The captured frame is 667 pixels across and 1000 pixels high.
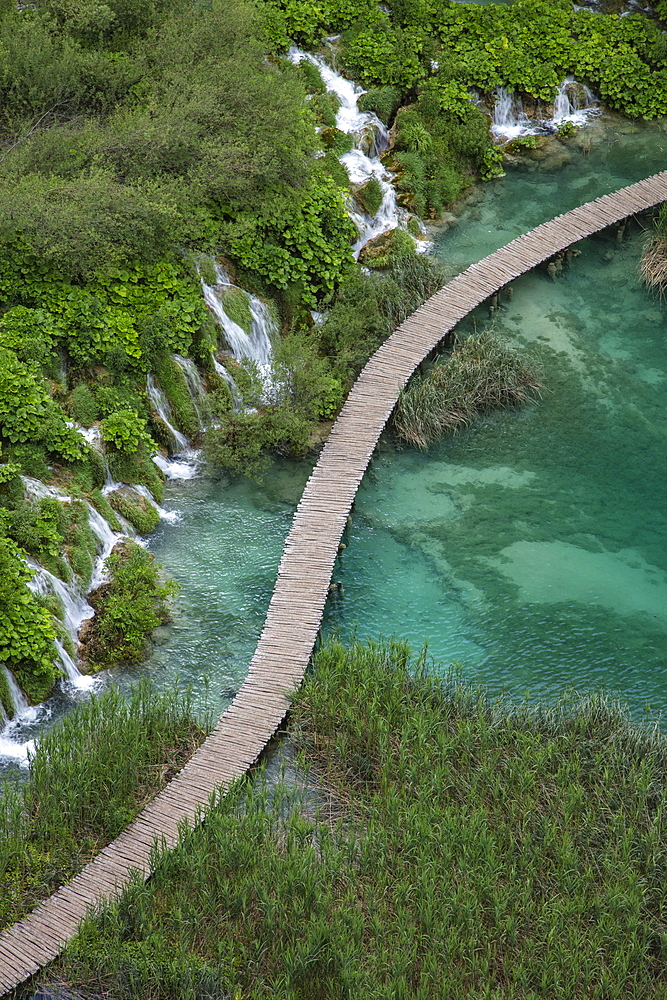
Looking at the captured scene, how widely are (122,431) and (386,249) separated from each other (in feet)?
25.6

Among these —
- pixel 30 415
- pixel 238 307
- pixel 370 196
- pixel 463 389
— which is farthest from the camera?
pixel 370 196

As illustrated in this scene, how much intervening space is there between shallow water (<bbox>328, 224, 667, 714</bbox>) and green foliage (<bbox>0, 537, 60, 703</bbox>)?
4027 mm

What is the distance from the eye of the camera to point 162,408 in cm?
1800

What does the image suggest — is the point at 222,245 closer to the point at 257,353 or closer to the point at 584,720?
the point at 257,353

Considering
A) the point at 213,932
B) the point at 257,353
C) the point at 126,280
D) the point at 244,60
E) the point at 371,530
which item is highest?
the point at 244,60

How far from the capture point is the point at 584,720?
1348 cm

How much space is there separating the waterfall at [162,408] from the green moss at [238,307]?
7.05ft

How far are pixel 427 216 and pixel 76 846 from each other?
52.9 ft

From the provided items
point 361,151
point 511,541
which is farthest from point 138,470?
point 361,151

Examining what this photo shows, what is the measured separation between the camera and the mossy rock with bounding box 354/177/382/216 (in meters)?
22.7

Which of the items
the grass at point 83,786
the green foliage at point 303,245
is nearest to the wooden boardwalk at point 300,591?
→ the grass at point 83,786

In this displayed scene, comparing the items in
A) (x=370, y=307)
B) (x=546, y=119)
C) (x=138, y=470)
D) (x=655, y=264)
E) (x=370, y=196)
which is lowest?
(x=138, y=470)

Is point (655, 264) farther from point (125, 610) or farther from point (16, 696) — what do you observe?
point (16, 696)

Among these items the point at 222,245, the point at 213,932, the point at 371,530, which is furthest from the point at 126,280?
the point at 213,932
